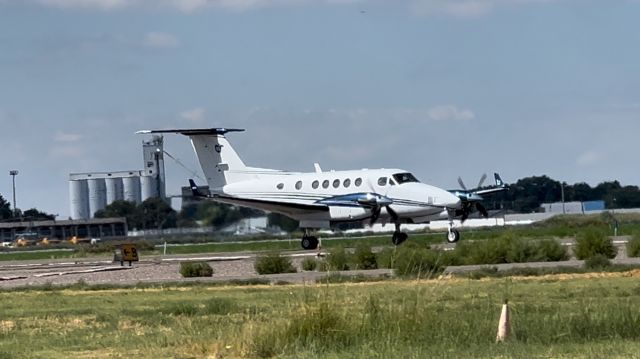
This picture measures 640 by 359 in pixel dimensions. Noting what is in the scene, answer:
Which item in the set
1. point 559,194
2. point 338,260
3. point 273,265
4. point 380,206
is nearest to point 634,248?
point 338,260

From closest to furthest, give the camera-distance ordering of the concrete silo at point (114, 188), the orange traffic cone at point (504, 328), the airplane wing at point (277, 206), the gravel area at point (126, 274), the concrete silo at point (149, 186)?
the orange traffic cone at point (504, 328) < the gravel area at point (126, 274) < the airplane wing at point (277, 206) < the concrete silo at point (149, 186) < the concrete silo at point (114, 188)

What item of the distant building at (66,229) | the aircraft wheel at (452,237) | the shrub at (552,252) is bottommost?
the shrub at (552,252)

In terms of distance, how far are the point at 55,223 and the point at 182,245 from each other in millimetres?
44278

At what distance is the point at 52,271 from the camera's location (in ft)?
163

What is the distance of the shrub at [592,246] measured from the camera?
41.3 m

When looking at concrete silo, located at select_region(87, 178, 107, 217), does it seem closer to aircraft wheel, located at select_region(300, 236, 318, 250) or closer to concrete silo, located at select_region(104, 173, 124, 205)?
concrete silo, located at select_region(104, 173, 124, 205)

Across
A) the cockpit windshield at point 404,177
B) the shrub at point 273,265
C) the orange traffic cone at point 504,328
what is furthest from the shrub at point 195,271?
the orange traffic cone at point 504,328

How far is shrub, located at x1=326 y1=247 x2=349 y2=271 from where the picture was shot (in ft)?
133

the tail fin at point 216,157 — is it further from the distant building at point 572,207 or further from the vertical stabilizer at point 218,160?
the distant building at point 572,207

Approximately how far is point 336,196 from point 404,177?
336 centimetres

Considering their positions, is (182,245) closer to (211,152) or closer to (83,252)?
(83,252)

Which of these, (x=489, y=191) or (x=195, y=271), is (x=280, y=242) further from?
(x=195, y=271)

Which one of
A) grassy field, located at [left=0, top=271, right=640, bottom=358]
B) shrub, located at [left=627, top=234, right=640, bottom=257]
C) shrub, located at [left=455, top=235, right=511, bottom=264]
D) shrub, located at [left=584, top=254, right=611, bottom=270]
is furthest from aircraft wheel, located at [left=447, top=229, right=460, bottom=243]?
grassy field, located at [left=0, top=271, right=640, bottom=358]

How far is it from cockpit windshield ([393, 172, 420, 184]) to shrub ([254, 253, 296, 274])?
54.6 feet
